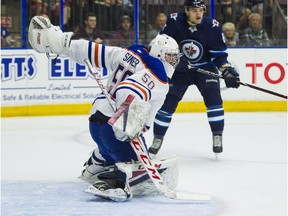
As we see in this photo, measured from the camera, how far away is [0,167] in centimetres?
447

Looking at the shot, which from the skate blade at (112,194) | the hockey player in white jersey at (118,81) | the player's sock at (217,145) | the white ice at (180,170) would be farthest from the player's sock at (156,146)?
the skate blade at (112,194)

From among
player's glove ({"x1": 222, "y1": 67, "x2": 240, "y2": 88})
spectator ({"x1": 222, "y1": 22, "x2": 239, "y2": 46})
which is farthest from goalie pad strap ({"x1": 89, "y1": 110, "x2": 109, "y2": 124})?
spectator ({"x1": 222, "y1": 22, "x2": 239, "y2": 46})

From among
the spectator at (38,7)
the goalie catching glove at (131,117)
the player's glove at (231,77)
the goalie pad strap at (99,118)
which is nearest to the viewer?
the goalie catching glove at (131,117)

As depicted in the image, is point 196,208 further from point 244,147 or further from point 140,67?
point 244,147

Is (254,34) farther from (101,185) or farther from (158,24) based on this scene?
(101,185)

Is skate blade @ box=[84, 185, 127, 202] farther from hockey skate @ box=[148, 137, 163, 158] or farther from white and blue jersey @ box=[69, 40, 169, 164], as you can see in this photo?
hockey skate @ box=[148, 137, 163, 158]

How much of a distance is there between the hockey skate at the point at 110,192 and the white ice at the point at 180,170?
0.12 feet

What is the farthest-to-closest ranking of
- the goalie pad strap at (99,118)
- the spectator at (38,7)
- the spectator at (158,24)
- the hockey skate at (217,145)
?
the spectator at (158,24) → the spectator at (38,7) → the hockey skate at (217,145) → the goalie pad strap at (99,118)

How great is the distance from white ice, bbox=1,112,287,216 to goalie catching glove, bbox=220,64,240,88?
47 cm

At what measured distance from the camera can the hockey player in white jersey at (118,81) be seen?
11.4 ft

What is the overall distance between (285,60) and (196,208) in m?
4.09

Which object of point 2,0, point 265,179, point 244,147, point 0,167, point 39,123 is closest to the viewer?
point 265,179

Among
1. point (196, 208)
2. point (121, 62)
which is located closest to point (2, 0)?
point (121, 62)

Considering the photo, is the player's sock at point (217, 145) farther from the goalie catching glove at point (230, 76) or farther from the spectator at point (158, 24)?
the spectator at point (158, 24)
